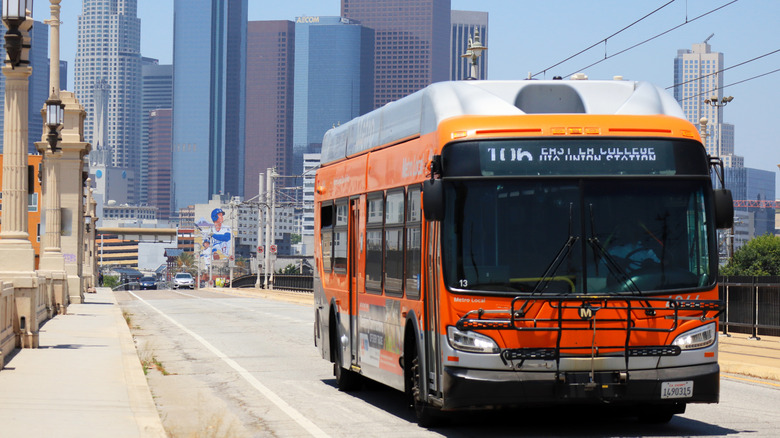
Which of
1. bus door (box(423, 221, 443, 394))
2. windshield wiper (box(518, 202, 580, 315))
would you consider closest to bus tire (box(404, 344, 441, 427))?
bus door (box(423, 221, 443, 394))

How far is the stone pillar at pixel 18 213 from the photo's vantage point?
22562 mm

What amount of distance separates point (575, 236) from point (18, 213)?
1645 cm

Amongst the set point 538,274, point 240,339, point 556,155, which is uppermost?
point 556,155

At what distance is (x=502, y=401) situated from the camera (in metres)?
10.5

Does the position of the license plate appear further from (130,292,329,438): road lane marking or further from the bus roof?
(130,292,329,438): road lane marking

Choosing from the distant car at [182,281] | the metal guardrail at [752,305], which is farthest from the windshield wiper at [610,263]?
the distant car at [182,281]

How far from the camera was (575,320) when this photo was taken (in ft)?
34.6

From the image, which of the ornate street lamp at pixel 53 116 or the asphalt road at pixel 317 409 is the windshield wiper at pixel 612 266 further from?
the ornate street lamp at pixel 53 116

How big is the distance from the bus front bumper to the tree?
117 m

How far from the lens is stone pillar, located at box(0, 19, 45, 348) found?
22.6 metres

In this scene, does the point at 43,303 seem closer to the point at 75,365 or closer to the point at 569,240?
the point at 75,365

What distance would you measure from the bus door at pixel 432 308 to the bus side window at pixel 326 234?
4.76m

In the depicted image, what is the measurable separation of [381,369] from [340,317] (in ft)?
7.56

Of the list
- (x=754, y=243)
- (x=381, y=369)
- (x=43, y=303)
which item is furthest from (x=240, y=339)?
(x=754, y=243)
